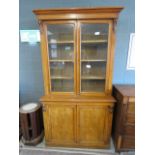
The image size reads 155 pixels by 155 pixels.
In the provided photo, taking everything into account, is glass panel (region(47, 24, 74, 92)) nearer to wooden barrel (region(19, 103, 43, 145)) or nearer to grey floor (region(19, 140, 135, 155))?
wooden barrel (region(19, 103, 43, 145))

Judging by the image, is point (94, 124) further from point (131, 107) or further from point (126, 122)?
point (131, 107)

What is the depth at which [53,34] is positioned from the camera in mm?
1831

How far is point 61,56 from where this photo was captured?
1938 millimetres

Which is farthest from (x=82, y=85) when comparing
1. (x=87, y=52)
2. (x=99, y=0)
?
(x=99, y=0)

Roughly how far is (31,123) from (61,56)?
1.13 m

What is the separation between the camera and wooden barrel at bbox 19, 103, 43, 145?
1899 millimetres

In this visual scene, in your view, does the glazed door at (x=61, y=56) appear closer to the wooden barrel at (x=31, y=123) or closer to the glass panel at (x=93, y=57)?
the glass panel at (x=93, y=57)

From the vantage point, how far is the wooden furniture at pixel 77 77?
1703 millimetres

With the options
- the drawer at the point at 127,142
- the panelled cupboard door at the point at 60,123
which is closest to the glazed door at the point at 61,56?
the panelled cupboard door at the point at 60,123

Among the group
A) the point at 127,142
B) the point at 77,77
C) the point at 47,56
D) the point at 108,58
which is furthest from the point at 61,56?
the point at 127,142

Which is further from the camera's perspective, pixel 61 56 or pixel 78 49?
pixel 61 56

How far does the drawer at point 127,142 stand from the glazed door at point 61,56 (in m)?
1.01

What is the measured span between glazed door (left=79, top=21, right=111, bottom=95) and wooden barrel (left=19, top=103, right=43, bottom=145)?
2.63 feet
